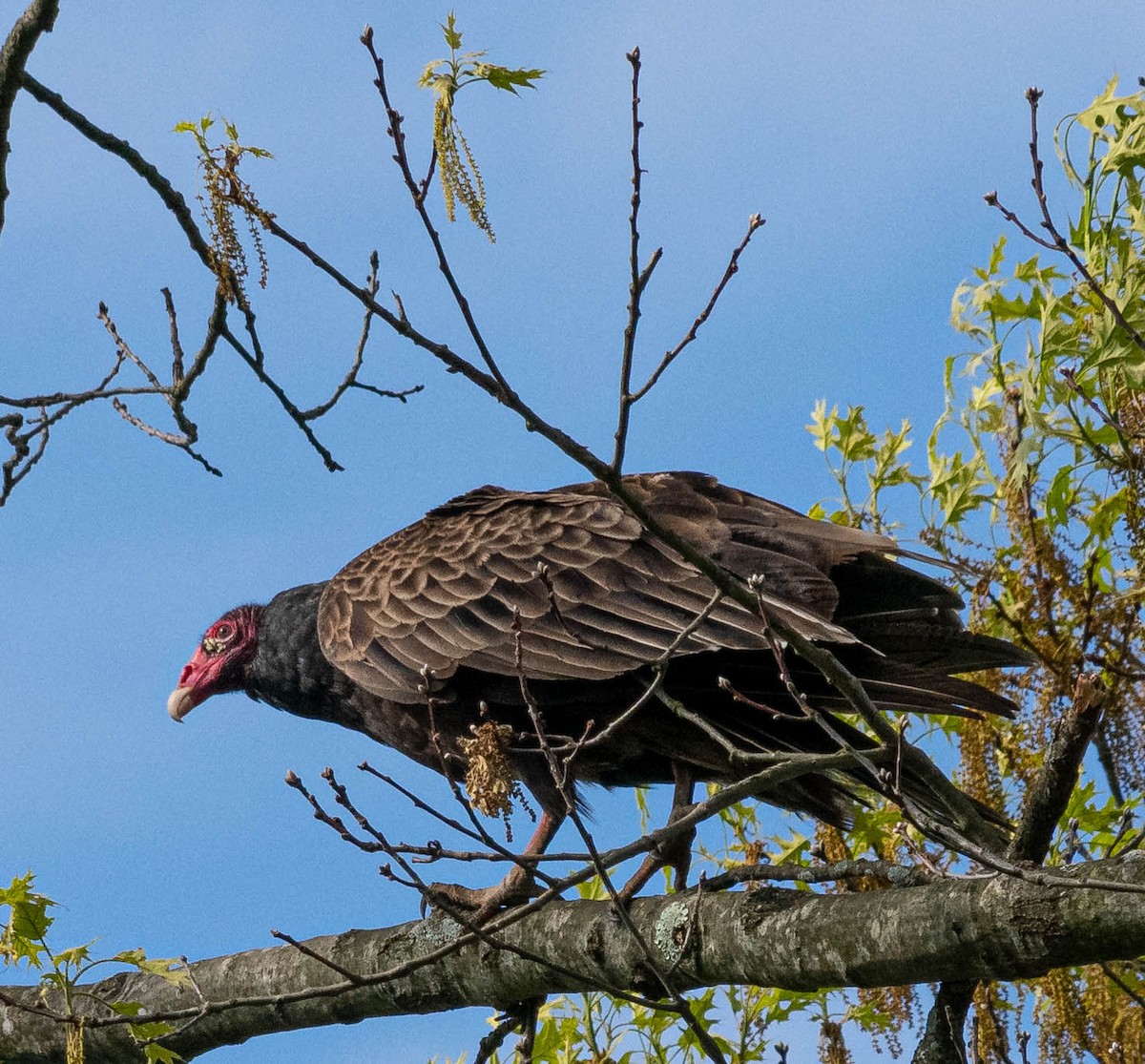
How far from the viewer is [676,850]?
14.4ft

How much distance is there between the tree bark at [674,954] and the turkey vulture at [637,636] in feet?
1.46

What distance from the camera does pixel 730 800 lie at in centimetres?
305

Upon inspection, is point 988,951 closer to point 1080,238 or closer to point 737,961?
point 737,961

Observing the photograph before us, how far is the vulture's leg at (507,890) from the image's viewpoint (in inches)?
174

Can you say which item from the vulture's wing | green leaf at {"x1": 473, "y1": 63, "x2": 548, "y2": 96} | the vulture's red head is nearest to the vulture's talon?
the vulture's wing

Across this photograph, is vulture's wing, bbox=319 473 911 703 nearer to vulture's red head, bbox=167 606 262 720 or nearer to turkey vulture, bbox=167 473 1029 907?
turkey vulture, bbox=167 473 1029 907

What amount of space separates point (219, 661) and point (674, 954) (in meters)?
2.64

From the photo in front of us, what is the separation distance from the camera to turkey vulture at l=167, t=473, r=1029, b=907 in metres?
3.87

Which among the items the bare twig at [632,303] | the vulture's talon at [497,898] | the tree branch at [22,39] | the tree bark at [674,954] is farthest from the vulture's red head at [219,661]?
the bare twig at [632,303]

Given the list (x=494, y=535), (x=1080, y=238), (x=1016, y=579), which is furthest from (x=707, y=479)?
(x=1080, y=238)

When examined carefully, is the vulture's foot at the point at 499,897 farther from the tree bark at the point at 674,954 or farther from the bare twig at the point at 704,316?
the bare twig at the point at 704,316

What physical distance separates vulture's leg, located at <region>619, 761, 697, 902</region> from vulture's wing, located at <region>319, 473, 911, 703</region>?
58cm

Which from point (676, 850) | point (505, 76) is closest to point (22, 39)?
point (505, 76)

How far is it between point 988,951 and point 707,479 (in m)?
1.91
